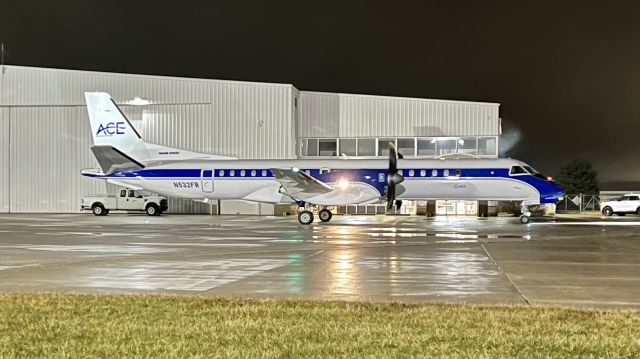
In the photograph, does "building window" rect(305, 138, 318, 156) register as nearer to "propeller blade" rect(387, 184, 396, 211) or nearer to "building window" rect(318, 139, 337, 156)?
"building window" rect(318, 139, 337, 156)

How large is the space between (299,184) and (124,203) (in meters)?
16.7

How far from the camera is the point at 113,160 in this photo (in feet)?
114

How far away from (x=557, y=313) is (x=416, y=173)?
23685mm

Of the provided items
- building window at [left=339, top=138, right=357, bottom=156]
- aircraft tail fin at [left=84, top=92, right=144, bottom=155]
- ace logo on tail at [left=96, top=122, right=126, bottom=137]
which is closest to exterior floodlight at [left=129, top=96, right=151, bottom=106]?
aircraft tail fin at [left=84, top=92, right=144, bottom=155]

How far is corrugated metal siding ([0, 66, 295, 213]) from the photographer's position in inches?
1681

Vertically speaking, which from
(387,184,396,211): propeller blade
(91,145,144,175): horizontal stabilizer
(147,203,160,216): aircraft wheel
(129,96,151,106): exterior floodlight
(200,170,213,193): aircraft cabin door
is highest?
(129,96,151,106): exterior floodlight

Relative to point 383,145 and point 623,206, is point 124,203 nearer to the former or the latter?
point 383,145

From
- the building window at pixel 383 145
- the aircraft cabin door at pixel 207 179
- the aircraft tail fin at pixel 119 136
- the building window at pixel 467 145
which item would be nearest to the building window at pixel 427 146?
the building window at pixel 467 145

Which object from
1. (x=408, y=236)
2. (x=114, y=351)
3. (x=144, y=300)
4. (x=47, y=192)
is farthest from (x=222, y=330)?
(x=47, y=192)

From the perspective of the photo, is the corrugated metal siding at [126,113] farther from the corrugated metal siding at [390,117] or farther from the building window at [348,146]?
the building window at [348,146]

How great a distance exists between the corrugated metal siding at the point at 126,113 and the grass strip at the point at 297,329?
112ft

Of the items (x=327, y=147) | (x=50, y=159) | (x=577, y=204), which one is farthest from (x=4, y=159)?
(x=577, y=204)

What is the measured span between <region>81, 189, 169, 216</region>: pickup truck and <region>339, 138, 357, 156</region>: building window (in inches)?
530

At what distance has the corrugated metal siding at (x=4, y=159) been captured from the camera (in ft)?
144
